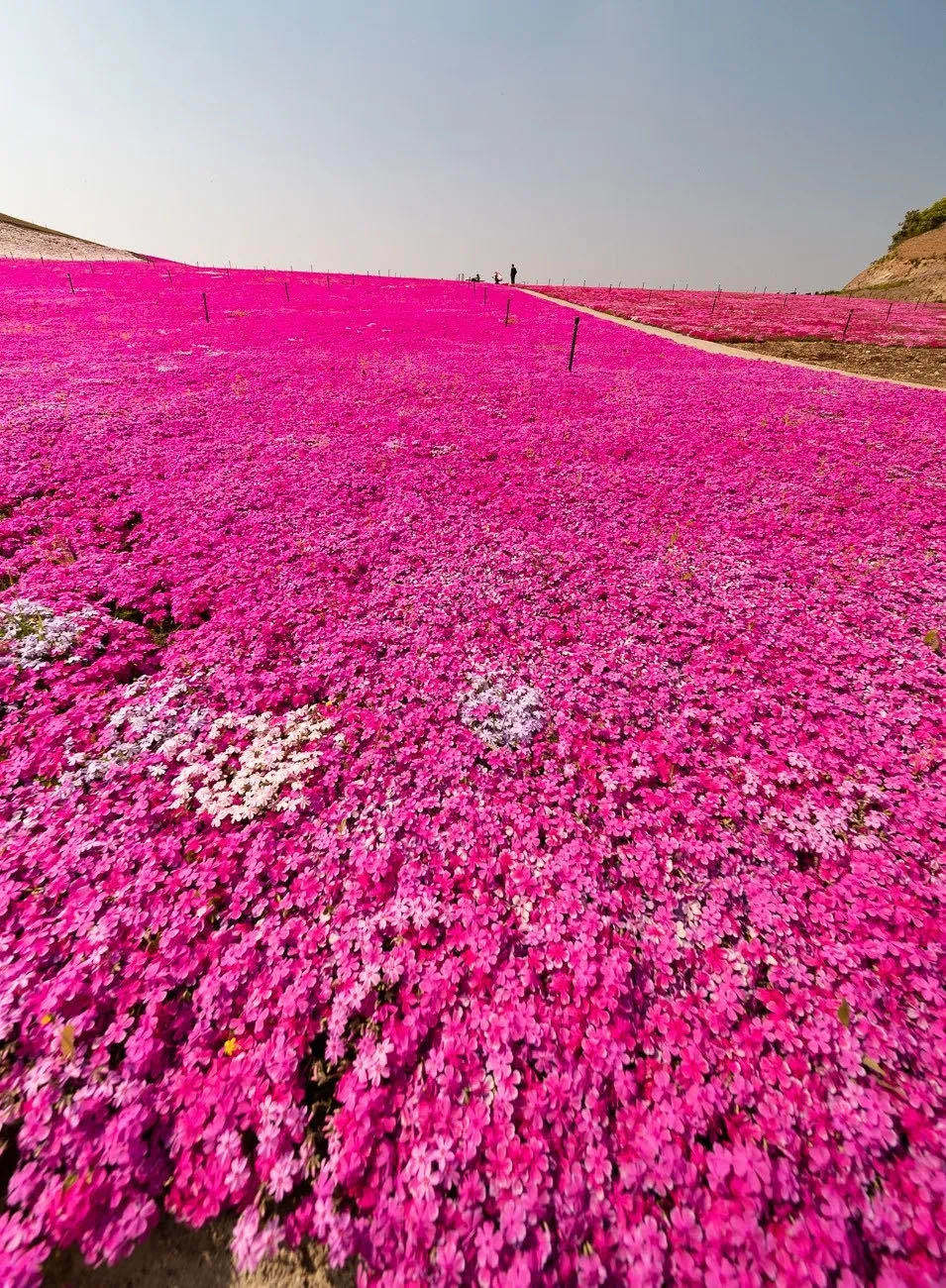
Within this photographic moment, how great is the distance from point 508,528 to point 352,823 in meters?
8.06

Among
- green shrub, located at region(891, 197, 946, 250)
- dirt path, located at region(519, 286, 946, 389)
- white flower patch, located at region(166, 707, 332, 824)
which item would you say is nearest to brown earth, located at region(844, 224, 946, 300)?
green shrub, located at region(891, 197, 946, 250)

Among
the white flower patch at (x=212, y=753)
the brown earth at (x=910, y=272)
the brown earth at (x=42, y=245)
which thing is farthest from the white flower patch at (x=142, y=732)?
the brown earth at (x=910, y=272)

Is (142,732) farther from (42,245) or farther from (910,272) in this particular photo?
(910,272)

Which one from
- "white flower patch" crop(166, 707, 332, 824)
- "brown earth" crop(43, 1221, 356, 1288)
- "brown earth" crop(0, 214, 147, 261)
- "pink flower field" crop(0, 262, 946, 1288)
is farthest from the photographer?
"brown earth" crop(0, 214, 147, 261)

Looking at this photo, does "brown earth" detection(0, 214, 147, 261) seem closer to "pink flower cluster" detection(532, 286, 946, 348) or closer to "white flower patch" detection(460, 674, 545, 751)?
"pink flower cluster" detection(532, 286, 946, 348)

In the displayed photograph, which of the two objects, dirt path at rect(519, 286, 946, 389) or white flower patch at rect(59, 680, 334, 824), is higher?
dirt path at rect(519, 286, 946, 389)

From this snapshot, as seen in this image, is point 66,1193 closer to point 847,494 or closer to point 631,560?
point 631,560

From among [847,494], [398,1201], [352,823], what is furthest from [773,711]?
[847,494]

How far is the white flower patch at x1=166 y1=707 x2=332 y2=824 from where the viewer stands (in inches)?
241

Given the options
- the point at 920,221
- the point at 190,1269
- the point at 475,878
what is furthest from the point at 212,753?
the point at 920,221

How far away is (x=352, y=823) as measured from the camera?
596 centimetres

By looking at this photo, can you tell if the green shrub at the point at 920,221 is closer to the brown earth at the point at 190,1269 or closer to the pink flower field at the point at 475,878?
the pink flower field at the point at 475,878

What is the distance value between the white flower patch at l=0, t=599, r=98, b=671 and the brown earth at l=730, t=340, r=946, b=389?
36085mm

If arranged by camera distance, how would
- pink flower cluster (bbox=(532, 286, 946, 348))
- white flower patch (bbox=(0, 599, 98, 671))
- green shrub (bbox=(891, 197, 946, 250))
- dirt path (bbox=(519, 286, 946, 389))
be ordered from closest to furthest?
white flower patch (bbox=(0, 599, 98, 671))
dirt path (bbox=(519, 286, 946, 389))
pink flower cluster (bbox=(532, 286, 946, 348))
green shrub (bbox=(891, 197, 946, 250))
